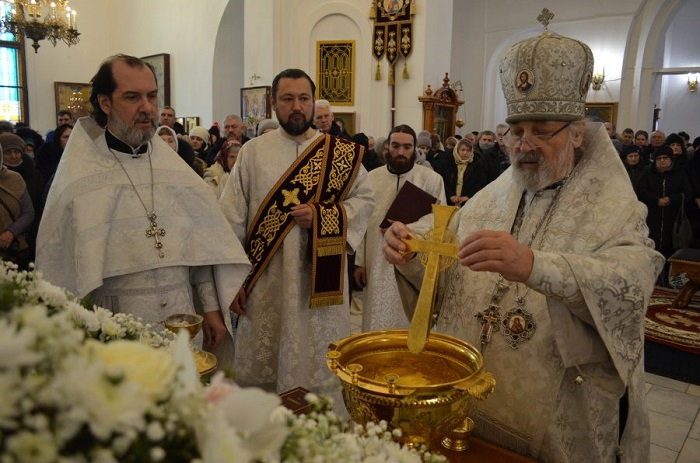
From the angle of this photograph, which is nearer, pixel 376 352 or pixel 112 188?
pixel 376 352

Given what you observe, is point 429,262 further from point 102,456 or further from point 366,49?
point 366,49

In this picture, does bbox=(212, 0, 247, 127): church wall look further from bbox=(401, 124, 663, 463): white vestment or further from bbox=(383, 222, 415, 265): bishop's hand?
bbox=(383, 222, 415, 265): bishop's hand

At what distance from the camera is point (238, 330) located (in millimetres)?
3621

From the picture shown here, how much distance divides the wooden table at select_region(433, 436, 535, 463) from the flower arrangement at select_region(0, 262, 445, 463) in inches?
34.2

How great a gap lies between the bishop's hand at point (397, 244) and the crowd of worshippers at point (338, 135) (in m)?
3.27

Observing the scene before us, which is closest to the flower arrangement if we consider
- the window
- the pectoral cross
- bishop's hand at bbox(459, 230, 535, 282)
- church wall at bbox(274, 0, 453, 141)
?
bishop's hand at bbox(459, 230, 535, 282)

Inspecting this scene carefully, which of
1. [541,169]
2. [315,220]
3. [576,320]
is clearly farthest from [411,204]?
[576,320]

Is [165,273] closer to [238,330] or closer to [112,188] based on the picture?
[112,188]

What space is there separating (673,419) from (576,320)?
325 centimetres

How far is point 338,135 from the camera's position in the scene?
7.25 m

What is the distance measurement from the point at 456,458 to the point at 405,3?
34.4 ft

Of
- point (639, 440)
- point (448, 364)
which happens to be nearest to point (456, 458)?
point (448, 364)

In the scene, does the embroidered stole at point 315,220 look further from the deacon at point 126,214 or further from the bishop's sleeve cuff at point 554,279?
the bishop's sleeve cuff at point 554,279

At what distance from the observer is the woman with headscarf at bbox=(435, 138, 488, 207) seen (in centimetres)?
748
